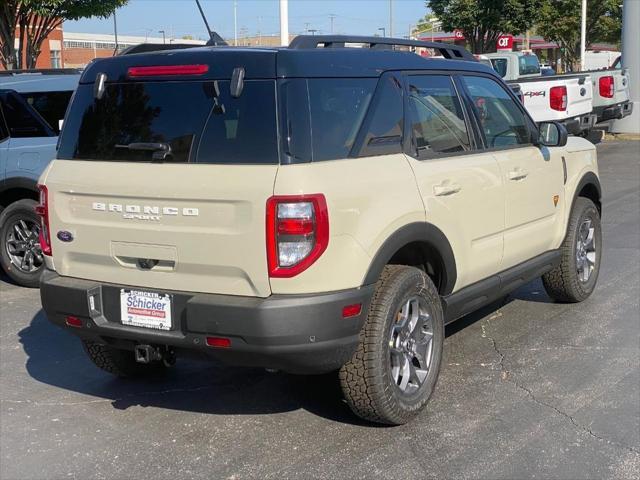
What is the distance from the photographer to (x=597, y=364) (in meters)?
5.25

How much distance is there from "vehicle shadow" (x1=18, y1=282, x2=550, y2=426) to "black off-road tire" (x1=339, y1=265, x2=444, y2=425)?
0.30m

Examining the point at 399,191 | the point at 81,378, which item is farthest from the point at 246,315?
the point at 81,378

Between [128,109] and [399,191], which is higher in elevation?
[128,109]

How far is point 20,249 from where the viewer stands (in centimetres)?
773

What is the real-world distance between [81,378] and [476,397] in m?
2.54

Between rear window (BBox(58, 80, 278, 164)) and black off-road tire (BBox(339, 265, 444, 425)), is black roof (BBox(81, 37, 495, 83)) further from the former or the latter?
black off-road tire (BBox(339, 265, 444, 425))

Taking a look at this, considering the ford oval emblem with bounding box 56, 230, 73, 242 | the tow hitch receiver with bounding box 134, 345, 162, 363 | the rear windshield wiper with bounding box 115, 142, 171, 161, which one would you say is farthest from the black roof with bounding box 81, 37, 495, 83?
the tow hitch receiver with bounding box 134, 345, 162, 363

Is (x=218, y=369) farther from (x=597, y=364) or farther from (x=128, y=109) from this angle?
(x=597, y=364)

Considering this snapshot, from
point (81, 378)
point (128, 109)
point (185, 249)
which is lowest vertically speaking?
point (81, 378)

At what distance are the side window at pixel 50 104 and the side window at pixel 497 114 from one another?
436cm

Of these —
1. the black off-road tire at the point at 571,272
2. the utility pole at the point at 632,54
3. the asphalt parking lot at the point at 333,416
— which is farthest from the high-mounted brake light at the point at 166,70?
the utility pole at the point at 632,54

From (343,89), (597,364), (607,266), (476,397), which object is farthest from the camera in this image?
(607,266)

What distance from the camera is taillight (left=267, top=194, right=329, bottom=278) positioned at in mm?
3660

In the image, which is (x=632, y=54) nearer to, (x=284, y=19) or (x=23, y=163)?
(x=284, y=19)
